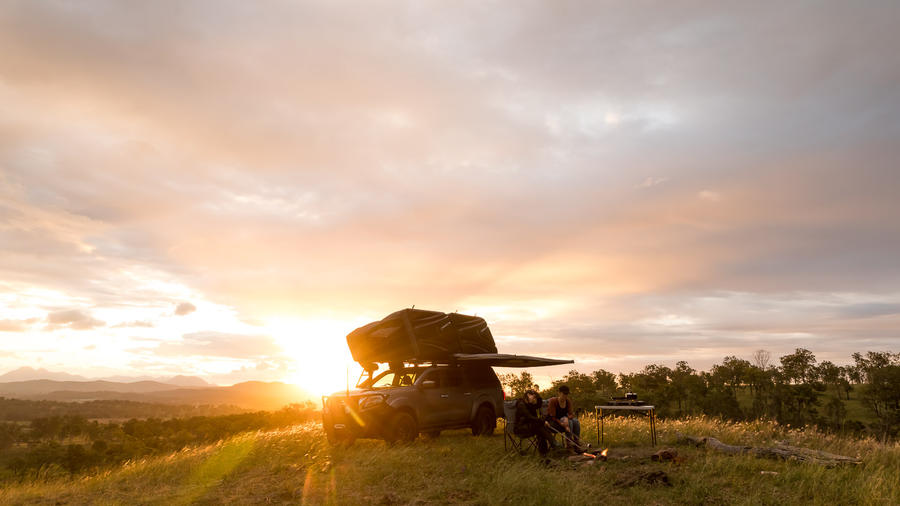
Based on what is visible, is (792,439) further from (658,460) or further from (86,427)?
(86,427)

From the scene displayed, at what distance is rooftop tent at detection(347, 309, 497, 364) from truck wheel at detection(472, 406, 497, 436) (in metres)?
1.65

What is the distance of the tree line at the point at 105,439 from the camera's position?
107 ft

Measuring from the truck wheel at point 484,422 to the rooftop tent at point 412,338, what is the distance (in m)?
1.65

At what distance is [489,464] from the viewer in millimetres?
10250

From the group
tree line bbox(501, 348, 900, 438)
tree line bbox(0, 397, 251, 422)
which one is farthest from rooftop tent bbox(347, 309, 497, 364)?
tree line bbox(0, 397, 251, 422)

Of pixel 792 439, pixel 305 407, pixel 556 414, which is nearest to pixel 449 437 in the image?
pixel 556 414

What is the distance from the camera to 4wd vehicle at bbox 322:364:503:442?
1245cm

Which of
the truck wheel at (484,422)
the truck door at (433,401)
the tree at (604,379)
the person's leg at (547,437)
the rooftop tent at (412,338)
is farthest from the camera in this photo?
the tree at (604,379)

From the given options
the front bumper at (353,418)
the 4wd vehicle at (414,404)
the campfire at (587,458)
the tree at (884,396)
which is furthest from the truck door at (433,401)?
the tree at (884,396)

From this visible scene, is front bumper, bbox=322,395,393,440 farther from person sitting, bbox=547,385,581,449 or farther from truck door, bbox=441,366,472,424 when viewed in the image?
person sitting, bbox=547,385,581,449

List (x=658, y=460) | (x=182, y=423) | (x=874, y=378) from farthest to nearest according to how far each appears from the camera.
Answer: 1. (x=874, y=378)
2. (x=182, y=423)
3. (x=658, y=460)

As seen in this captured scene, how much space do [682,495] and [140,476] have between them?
1136 cm

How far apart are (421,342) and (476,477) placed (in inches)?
187

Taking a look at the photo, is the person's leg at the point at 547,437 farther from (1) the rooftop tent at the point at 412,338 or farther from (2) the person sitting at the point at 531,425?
(1) the rooftop tent at the point at 412,338
